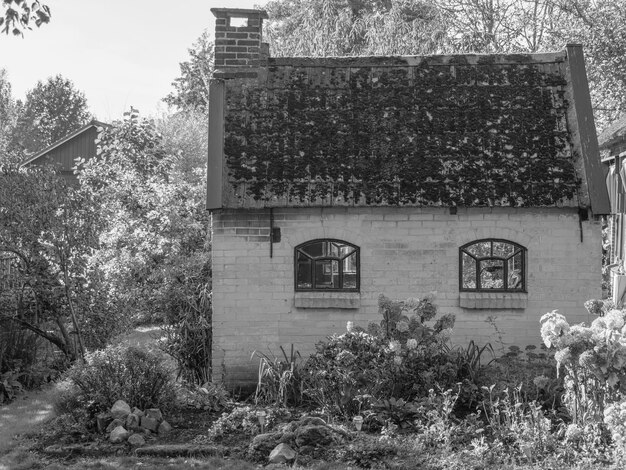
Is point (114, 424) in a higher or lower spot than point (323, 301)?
lower

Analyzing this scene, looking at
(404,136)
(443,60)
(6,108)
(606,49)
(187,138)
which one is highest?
(6,108)

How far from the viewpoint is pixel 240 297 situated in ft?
38.1

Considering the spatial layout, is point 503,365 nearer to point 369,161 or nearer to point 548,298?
point 548,298

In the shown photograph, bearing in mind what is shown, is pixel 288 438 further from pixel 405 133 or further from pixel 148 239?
pixel 148 239

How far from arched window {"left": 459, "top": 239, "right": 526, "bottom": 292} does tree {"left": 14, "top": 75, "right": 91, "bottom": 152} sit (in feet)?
240

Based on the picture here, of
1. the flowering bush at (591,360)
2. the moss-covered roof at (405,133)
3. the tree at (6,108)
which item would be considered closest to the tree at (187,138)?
the moss-covered roof at (405,133)

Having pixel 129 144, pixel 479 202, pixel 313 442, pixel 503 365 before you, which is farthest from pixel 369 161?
pixel 129 144

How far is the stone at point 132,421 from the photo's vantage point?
9338mm

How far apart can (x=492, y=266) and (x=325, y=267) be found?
2.45 metres

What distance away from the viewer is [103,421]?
30.9 feet

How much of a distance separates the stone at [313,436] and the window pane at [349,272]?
3.31 meters

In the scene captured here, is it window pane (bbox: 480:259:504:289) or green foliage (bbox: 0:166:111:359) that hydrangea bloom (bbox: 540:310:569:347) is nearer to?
window pane (bbox: 480:259:504:289)

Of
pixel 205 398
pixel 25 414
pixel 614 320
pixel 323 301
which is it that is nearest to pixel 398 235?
pixel 323 301

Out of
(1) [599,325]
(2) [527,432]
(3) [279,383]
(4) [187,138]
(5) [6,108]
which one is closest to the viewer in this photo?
(2) [527,432]
